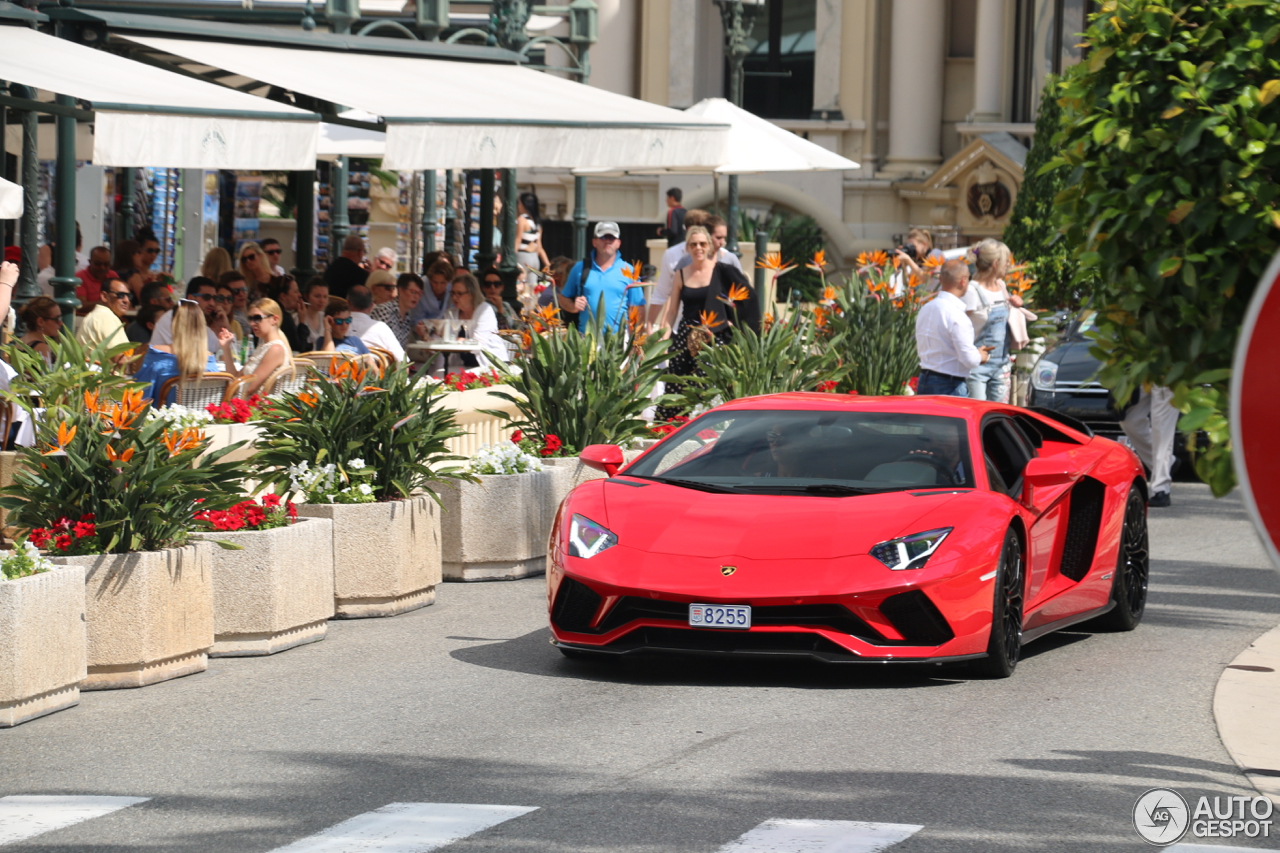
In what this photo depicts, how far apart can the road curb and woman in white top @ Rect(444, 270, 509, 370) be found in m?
8.22

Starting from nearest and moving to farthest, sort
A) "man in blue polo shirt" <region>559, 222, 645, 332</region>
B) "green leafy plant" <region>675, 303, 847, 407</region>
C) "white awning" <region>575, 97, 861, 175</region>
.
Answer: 1. "green leafy plant" <region>675, 303, 847, 407</region>
2. "man in blue polo shirt" <region>559, 222, 645, 332</region>
3. "white awning" <region>575, 97, 861, 175</region>

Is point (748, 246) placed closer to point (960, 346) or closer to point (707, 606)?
point (960, 346)

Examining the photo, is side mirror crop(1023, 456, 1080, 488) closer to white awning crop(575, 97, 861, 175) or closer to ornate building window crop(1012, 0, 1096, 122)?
white awning crop(575, 97, 861, 175)

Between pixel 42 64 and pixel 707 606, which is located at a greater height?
pixel 42 64

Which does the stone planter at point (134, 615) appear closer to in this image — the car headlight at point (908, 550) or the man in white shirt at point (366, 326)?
the car headlight at point (908, 550)

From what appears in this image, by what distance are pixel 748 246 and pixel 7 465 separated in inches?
727

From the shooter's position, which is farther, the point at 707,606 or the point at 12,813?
the point at 707,606

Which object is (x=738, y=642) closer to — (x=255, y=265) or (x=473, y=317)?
(x=473, y=317)

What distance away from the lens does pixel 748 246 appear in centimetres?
2825

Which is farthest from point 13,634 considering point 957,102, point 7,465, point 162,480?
point 957,102

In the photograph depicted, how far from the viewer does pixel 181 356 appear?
1228 centimetres

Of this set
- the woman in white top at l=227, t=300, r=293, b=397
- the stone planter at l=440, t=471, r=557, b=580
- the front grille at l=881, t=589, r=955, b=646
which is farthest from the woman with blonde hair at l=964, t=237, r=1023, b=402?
the front grille at l=881, t=589, r=955, b=646

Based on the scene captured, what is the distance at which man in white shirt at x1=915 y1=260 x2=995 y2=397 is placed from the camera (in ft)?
47.6

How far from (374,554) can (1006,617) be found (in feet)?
11.4
